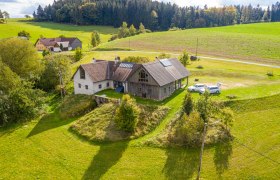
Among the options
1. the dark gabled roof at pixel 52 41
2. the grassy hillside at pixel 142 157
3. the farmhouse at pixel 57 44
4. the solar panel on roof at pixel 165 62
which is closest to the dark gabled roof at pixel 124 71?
the solar panel on roof at pixel 165 62

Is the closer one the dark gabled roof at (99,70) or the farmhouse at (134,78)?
the farmhouse at (134,78)

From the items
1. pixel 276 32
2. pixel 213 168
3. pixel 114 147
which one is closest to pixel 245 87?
pixel 213 168

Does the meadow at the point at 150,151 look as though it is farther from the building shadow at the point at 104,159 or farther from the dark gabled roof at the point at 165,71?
the dark gabled roof at the point at 165,71

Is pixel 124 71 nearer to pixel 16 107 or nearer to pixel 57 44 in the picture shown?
pixel 16 107

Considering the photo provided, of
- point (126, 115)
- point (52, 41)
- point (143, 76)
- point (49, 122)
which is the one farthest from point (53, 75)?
point (52, 41)

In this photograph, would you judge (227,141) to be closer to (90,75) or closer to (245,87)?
(245,87)
